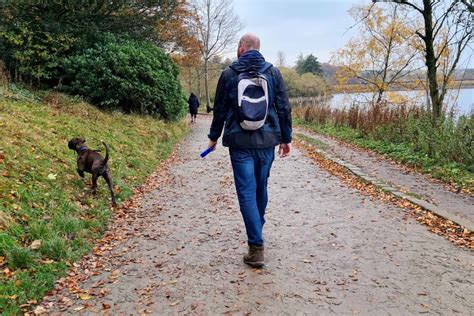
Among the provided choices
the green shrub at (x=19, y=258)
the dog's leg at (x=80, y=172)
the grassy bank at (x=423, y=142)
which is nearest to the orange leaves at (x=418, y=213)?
the grassy bank at (x=423, y=142)

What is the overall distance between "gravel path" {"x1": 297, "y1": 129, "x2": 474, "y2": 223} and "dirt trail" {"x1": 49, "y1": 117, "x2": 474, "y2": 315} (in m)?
0.97

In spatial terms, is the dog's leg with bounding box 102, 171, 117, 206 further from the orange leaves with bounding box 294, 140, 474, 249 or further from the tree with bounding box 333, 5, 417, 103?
the tree with bounding box 333, 5, 417, 103

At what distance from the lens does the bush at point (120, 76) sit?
12.5 m

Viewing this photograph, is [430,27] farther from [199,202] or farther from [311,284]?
[311,284]

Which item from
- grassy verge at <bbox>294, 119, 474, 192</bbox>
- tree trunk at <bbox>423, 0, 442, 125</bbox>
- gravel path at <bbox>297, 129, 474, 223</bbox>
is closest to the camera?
gravel path at <bbox>297, 129, 474, 223</bbox>

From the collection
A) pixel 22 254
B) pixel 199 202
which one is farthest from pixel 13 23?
pixel 22 254

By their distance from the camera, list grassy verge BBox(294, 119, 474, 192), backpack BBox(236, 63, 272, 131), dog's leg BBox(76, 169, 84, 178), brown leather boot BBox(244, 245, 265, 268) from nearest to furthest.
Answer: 1. backpack BBox(236, 63, 272, 131)
2. brown leather boot BBox(244, 245, 265, 268)
3. dog's leg BBox(76, 169, 84, 178)
4. grassy verge BBox(294, 119, 474, 192)

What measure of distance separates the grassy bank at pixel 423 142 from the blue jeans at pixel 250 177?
489cm

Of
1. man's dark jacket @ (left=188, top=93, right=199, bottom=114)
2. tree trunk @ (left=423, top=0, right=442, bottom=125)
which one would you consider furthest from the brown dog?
man's dark jacket @ (left=188, top=93, right=199, bottom=114)

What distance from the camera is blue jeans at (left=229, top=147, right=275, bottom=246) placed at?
11.9ft

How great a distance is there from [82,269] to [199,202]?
2798 mm

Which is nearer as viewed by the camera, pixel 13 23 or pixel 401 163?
pixel 401 163

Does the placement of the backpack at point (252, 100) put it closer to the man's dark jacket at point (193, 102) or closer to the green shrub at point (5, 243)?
the green shrub at point (5, 243)

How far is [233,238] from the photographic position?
4723 millimetres
